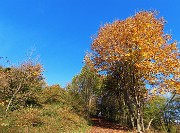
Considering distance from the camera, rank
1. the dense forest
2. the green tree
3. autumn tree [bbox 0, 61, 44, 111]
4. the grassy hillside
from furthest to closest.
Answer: the green tree, autumn tree [bbox 0, 61, 44, 111], the dense forest, the grassy hillside

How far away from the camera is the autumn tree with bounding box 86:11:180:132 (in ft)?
79.8

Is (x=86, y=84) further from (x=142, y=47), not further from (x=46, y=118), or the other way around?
(x=142, y=47)

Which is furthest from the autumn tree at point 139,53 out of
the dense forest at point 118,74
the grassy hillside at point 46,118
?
the grassy hillside at point 46,118

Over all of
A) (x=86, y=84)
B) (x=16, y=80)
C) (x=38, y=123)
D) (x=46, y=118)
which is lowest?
(x=38, y=123)

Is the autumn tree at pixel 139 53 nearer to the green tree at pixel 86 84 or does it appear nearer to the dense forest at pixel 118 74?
the dense forest at pixel 118 74

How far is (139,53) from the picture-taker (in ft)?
80.6

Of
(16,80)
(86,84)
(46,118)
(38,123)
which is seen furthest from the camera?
(86,84)

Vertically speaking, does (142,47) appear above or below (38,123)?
above

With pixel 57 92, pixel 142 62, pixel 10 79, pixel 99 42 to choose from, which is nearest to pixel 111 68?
pixel 99 42

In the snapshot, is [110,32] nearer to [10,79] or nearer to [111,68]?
[111,68]

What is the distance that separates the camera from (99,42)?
28781 millimetres

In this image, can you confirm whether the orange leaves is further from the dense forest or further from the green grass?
the green grass

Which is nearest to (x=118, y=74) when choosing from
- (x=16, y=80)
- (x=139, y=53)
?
(x=139, y=53)

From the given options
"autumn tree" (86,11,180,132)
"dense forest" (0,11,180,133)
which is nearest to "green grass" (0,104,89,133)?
"dense forest" (0,11,180,133)
